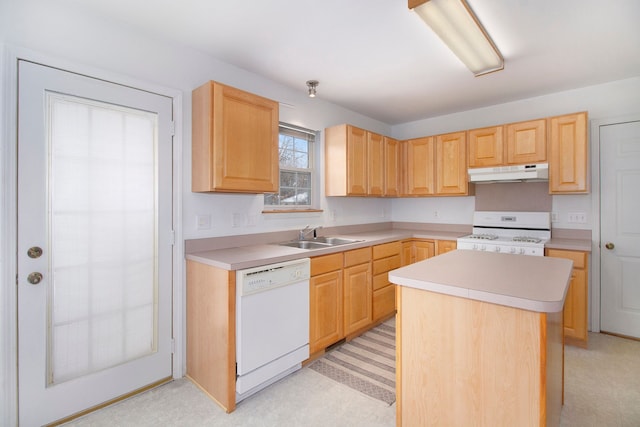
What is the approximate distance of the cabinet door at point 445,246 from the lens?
3.51 meters

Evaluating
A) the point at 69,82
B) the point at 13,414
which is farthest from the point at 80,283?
the point at 69,82

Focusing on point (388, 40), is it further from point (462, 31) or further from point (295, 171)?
point (295, 171)

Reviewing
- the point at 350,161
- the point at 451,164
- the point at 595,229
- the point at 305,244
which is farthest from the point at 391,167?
the point at 595,229

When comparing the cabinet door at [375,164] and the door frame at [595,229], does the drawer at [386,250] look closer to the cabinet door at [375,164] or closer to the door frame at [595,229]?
the cabinet door at [375,164]

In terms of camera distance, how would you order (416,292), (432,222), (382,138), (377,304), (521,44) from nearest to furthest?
(416,292) → (521,44) → (377,304) → (382,138) → (432,222)

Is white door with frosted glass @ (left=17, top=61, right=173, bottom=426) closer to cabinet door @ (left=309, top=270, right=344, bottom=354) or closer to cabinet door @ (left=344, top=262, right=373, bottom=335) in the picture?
cabinet door @ (left=309, top=270, right=344, bottom=354)

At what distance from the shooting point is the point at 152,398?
6.74 feet

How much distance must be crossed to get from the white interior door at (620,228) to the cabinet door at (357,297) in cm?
240

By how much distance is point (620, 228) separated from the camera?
9.93 ft

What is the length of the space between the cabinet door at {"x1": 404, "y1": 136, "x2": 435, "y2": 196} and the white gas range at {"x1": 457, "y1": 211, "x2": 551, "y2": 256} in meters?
0.71

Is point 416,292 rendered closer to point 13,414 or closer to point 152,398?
point 152,398

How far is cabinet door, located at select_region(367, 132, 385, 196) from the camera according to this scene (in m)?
3.68

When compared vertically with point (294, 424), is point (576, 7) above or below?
above

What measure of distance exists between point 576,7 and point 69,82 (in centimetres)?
311
